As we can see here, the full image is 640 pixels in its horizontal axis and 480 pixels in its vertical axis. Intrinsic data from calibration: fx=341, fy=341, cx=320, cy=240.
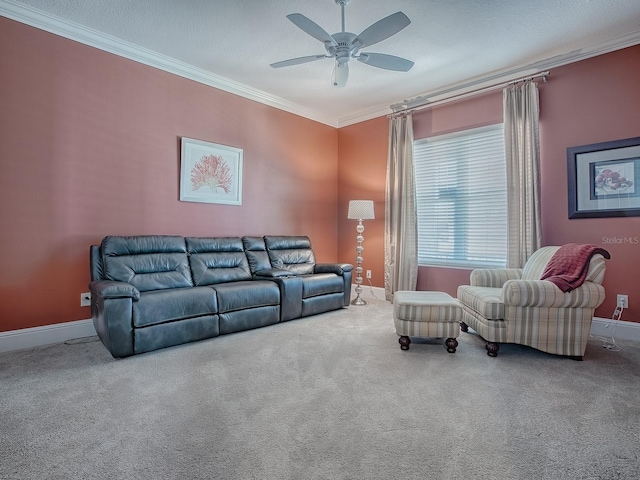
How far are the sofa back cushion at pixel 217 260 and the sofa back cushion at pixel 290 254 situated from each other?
41 centimetres

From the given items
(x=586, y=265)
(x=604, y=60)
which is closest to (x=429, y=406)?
(x=586, y=265)

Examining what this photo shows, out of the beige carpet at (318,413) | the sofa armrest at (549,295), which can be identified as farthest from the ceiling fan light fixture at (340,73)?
the beige carpet at (318,413)

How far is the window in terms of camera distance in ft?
13.4

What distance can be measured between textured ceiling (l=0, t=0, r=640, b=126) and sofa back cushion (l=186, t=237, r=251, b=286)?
2018mm

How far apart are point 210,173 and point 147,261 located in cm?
137

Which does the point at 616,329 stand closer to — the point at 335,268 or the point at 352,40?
the point at 335,268

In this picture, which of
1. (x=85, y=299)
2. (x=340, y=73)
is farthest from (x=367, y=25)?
(x=85, y=299)

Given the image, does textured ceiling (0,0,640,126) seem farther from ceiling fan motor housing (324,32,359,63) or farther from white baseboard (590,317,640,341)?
white baseboard (590,317,640,341)

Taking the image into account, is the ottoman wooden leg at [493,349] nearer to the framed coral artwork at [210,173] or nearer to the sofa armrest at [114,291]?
the sofa armrest at [114,291]

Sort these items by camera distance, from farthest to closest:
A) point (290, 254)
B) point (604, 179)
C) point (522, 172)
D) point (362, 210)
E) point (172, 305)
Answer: point (362, 210)
point (290, 254)
point (522, 172)
point (604, 179)
point (172, 305)

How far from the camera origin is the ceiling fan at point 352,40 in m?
2.39

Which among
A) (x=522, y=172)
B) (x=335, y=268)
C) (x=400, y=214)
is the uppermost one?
(x=522, y=172)

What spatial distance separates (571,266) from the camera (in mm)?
2707

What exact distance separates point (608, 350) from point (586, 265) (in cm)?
86
